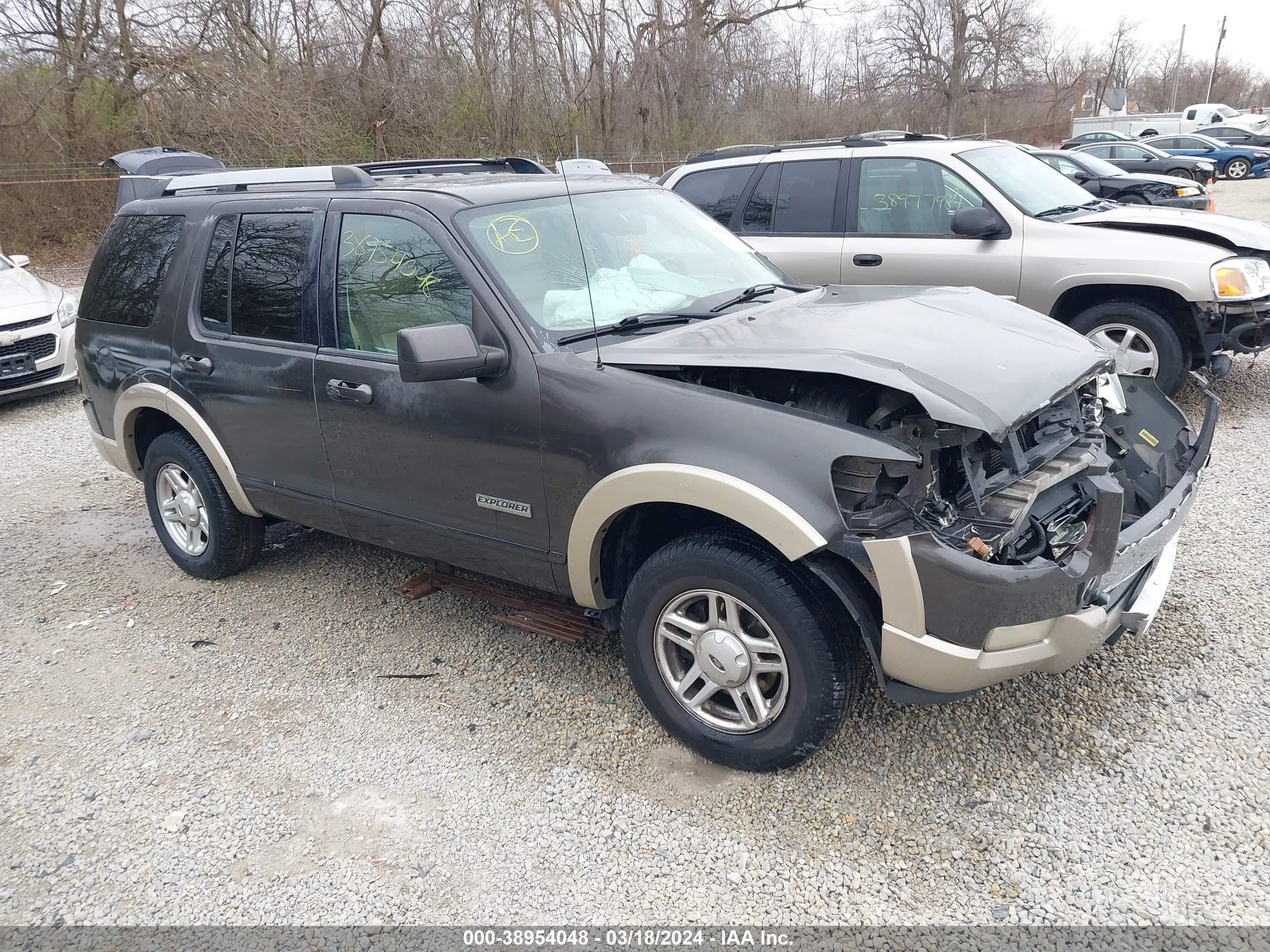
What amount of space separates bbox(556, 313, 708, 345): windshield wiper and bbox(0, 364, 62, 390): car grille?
25.3 feet

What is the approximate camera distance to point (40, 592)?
16.4 ft

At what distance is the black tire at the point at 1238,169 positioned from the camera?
92.7ft

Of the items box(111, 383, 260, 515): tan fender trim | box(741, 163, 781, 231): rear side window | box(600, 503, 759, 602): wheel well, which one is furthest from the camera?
box(741, 163, 781, 231): rear side window

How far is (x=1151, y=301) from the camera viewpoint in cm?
645

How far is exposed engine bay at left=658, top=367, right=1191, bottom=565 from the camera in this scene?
9.12 ft

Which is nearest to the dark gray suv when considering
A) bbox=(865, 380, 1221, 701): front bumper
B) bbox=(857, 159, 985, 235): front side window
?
bbox=(865, 380, 1221, 701): front bumper

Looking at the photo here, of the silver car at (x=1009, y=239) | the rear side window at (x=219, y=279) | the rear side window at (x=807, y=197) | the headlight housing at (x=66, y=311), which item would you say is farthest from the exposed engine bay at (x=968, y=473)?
the headlight housing at (x=66, y=311)

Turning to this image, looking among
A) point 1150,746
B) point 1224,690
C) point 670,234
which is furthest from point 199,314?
point 1224,690

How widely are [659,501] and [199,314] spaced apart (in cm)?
266

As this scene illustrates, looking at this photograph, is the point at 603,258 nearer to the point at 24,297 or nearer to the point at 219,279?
the point at 219,279

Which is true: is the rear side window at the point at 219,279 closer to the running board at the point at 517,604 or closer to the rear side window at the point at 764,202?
the running board at the point at 517,604

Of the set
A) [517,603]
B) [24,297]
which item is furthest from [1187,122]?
[517,603]

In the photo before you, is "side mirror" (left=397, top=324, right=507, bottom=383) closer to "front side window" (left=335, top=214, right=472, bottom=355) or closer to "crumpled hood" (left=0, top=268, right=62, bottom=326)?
"front side window" (left=335, top=214, right=472, bottom=355)

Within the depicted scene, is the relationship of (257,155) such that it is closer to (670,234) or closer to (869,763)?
(670,234)
